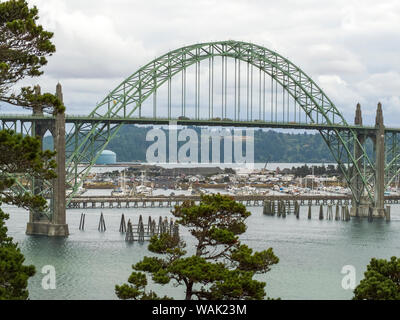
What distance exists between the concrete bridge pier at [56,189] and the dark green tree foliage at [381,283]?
42.9m

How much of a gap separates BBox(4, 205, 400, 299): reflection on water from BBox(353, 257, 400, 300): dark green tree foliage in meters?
16.6

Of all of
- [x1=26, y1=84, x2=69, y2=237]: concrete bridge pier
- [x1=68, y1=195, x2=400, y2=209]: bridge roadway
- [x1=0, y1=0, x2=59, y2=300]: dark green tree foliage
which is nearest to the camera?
[x1=0, y1=0, x2=59, y2=300]: dark green tree foliage

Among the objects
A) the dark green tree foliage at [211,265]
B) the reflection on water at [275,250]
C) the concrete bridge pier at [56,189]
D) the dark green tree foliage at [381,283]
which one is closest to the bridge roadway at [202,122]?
the concrete bridge pier at [56,189]

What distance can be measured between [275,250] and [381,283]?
125ft

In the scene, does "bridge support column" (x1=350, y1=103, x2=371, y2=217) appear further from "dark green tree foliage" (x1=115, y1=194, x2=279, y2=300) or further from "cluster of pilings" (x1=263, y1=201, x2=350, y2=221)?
"dark green tree foliage" (x1=115, y1=194, x2=279, y2=300)

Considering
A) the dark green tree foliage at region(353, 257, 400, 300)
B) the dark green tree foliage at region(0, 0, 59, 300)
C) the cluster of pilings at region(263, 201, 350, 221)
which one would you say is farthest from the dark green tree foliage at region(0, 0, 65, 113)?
the cluster of pilings at region(263, 201, 350, 221)

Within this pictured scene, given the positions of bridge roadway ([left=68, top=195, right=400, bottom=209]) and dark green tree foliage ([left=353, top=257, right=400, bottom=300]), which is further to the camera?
bridge roadway ([left=68, top=195, right=400, bottom=209])

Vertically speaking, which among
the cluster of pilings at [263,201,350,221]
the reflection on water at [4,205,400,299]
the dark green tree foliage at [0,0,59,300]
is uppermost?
the dark green tree foliage at [0,0,59,300]

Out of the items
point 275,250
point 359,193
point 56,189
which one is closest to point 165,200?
point 359,193

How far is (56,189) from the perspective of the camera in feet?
218

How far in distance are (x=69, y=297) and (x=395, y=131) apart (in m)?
67.4

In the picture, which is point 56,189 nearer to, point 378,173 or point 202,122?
point 202,122

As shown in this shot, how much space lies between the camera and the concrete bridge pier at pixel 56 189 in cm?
6625

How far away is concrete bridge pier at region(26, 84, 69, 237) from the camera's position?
6625 cm
